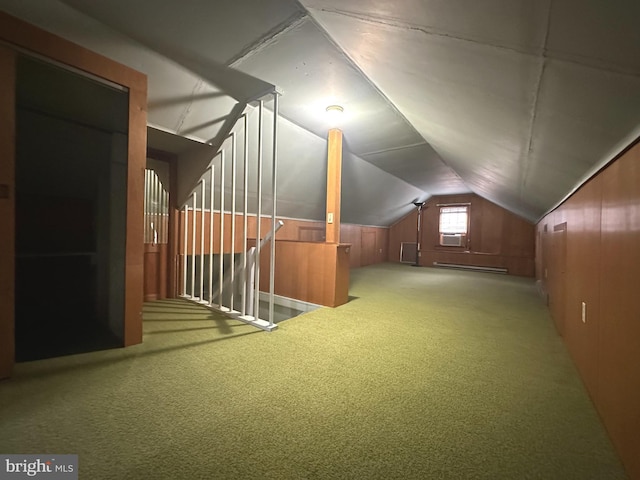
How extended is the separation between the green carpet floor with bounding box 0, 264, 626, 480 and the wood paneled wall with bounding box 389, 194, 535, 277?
568 cm

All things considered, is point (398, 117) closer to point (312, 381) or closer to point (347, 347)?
point (347, 347)

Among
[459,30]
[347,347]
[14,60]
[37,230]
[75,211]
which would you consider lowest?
[347,347]

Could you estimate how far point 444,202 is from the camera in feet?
26.8

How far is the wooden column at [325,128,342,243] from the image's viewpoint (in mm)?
3490

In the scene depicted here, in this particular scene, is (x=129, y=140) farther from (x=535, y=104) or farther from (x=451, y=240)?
(x=451, y=240)

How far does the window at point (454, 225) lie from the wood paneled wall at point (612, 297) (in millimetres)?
6344

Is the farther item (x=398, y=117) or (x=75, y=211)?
(x=398, y=117)

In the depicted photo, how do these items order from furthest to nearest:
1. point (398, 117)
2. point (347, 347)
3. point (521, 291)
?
point (521, 291)
point (398, 117)
point (347, 347)

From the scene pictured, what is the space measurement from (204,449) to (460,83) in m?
2.10

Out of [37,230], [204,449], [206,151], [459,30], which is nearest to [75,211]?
[37,230]

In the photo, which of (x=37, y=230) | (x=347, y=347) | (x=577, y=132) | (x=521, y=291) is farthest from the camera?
(x=521, y=291)

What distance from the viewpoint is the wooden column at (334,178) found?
3.49 m

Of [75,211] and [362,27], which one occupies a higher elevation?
→ [362,27]

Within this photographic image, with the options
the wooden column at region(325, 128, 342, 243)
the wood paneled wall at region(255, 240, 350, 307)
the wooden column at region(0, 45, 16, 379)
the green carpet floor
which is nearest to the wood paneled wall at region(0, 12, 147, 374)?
the wooden column at region(0, 45, 16, 379)
